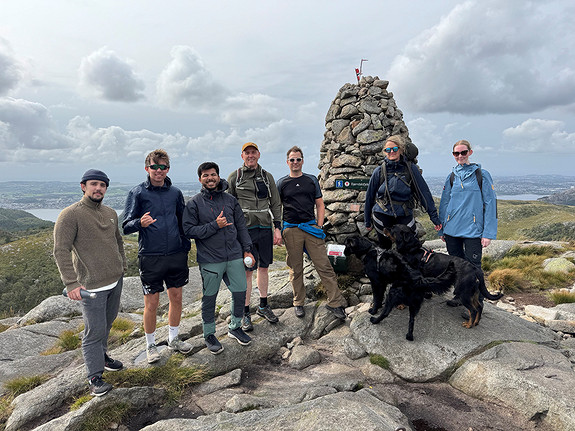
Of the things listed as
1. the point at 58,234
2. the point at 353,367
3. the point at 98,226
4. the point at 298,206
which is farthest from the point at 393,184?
the point at 58,234

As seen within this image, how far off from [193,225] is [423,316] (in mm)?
5084

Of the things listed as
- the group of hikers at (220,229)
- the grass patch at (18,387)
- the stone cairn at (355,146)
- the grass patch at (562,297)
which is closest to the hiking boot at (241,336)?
the group of hikers at (220,229)

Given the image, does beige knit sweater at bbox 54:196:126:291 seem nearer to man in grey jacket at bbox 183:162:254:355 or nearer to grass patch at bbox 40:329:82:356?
man in grey jacket at bbox 183:162:254:355

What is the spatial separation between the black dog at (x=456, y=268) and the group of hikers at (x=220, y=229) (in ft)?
1.78

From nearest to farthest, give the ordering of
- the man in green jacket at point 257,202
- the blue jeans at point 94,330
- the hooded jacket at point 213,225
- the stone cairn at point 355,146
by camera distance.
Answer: the blue jeans at point 94,330, the hooded jacket at point 213,225, the man in green jacket at point 257,202, the stone cairn at point 355,146

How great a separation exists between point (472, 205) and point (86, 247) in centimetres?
706

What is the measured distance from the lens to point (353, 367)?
5.87 metres

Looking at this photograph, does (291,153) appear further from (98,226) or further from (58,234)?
(58,234)

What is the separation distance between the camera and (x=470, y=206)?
631 centimetres

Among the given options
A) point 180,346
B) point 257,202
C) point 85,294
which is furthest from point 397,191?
point 85,294

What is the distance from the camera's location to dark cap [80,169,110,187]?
4.80 metres

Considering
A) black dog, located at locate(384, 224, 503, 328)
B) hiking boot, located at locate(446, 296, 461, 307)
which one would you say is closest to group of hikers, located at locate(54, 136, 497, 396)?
black dog, located at locate(384, 224, 503, 328)

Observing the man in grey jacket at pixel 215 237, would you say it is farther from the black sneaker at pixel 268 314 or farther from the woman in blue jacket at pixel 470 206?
the woman in blue jacket at pixel 470 206

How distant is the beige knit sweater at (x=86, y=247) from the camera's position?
15.0 feet
